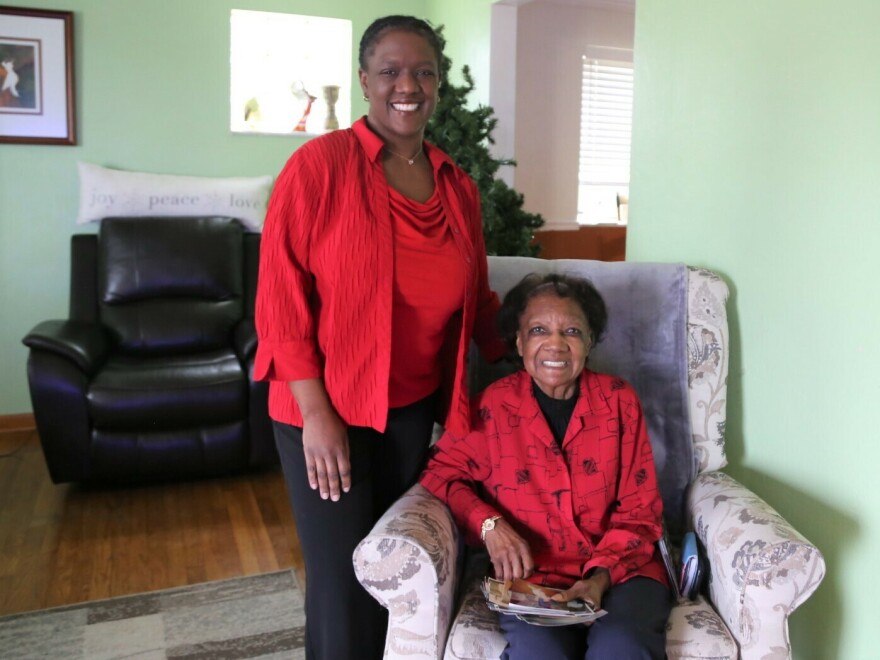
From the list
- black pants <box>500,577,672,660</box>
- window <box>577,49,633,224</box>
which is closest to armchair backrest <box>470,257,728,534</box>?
black pants <box>500,577,672,660</box>

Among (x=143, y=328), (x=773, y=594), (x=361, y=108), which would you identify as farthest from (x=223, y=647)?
(x=361, y=108)

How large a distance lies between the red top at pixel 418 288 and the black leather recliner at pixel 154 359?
169 cm

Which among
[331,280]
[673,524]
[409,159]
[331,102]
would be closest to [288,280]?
Result: [331,280]

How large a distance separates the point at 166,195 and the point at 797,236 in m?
2.82

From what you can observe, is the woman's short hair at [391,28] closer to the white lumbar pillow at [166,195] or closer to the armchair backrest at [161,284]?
the armchair backrest at [161,284]

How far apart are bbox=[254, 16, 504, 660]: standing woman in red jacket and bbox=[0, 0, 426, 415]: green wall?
2.55 metres

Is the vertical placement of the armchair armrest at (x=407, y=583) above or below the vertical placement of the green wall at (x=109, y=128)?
below

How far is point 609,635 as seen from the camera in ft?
4.52

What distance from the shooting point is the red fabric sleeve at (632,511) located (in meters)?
1.54

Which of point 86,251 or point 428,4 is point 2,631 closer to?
point 86,251

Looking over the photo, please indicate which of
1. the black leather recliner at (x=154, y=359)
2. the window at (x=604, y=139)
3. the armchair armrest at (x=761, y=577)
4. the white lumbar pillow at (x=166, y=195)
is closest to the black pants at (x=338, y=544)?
the armchair armrest at (x=761, y=577)

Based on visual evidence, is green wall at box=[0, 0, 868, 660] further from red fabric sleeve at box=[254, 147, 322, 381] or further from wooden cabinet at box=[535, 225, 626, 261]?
wooden cabinet at box=[535, 225, 626, 261]

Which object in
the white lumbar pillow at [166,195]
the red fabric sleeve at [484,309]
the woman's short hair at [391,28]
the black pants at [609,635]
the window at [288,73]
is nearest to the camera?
the black pants at [609,635]

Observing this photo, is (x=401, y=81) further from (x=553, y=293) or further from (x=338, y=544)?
(x=338, y=544)
